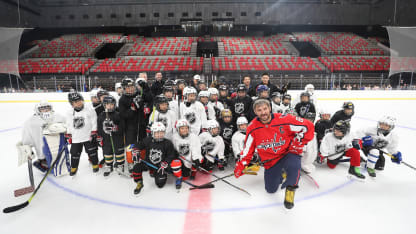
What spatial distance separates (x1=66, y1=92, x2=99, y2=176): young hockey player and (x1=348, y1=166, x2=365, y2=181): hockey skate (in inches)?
141

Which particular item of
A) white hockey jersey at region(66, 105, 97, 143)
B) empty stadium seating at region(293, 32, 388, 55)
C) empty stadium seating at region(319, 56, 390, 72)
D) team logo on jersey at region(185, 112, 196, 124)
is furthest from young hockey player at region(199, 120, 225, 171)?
empty stadium seating at region(293, 32, 388, 55)

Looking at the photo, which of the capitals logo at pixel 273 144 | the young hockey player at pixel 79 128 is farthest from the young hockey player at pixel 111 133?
the capitals logo at pixel 273 144

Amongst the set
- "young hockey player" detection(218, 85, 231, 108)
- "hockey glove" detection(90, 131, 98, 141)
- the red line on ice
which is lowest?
the red line on ice

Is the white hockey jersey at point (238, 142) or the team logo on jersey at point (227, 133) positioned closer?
the white hockey jersey at point (238, 142)

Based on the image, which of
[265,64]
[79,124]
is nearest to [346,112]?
[79,124]

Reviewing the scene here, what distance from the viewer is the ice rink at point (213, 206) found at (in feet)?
7.00

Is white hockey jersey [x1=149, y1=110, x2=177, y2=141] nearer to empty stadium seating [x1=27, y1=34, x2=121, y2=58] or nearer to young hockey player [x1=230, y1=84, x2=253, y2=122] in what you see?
young hockey player [x1=230, y1=84, x2=253, y2=122]

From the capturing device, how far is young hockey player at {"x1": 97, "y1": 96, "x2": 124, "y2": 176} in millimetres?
3021

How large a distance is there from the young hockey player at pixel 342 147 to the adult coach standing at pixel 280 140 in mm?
1064

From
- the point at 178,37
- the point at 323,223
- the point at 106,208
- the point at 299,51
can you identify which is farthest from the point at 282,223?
the point at 178,37

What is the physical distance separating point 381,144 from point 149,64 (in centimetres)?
1526

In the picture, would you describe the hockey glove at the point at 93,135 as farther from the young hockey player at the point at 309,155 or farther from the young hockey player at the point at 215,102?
the young hockey player at the point at 309,155

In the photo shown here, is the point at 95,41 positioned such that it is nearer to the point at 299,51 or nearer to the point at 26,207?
the point at 299,51

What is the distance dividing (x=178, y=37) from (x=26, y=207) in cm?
2163
